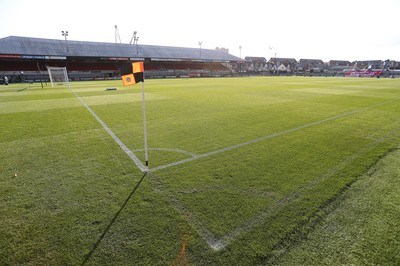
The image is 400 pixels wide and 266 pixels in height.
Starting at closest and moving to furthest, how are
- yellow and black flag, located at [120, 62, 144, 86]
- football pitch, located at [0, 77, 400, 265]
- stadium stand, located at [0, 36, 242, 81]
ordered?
1. football pitch, located at [0, 77, 400, 265]
2. yellow and black flag, located at [120, 62, 144, 86]
3. stadium stand, located at [0, 36, 242, 81]

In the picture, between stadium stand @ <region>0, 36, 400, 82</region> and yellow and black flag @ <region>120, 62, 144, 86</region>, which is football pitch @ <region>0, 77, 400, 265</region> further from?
stadium stand @ <region>0, 36, 400, 82</region>

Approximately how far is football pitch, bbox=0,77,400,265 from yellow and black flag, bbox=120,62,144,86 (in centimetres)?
200

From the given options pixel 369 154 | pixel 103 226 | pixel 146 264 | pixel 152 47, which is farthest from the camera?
pixel 152 47

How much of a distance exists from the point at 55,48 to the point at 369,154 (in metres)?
68.3

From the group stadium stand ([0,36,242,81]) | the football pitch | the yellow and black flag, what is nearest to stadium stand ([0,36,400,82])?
stadium stand ([0,36,242,81])

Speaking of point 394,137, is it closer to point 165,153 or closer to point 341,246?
point 341,246

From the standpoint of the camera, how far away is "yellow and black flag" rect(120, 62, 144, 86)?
16.2ft

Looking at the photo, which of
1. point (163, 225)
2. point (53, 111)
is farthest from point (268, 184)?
point (53, 111)

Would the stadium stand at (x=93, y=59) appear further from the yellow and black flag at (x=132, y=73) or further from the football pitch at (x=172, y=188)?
the yellow and black flag at (x=132, y=73)

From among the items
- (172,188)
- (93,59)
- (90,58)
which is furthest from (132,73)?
(93,59)

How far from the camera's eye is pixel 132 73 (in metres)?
5.01

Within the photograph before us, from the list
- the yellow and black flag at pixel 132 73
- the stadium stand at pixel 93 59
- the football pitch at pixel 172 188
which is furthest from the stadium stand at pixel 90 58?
the yellow and black flag at pixel 132 73

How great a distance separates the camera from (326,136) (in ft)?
25.1

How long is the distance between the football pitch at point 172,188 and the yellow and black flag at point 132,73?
78.8 inches
